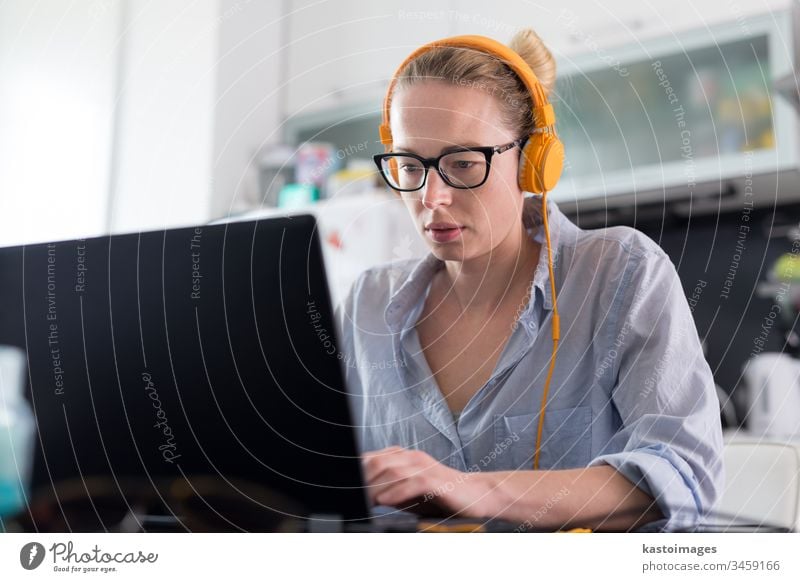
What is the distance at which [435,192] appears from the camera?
60 cm

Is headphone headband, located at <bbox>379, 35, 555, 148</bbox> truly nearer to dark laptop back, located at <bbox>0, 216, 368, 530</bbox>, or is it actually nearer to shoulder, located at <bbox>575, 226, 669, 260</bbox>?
shoulder, located at <bbox>575, 226, 669, 260</bbox>

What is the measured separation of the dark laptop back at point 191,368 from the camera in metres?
0.46

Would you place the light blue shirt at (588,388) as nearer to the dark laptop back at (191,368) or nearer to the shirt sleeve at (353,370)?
the shirt sleeve at (353,370)

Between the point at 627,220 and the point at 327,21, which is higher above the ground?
the point at 327,21

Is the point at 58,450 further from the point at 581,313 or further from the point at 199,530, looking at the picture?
the point at 581,313

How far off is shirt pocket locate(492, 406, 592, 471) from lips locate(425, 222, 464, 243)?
0.54 feet

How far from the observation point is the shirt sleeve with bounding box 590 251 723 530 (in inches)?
20.0

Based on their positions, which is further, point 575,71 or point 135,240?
point 575,71

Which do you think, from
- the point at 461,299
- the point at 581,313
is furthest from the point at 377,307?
the point at 581,313

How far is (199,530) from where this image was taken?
1.85 feet

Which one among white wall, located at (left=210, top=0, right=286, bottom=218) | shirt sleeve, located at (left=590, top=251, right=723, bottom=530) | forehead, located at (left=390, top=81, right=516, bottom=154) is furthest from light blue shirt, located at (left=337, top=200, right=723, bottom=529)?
white wall, located at (left=210, top=0, right=286, bottom=218)
